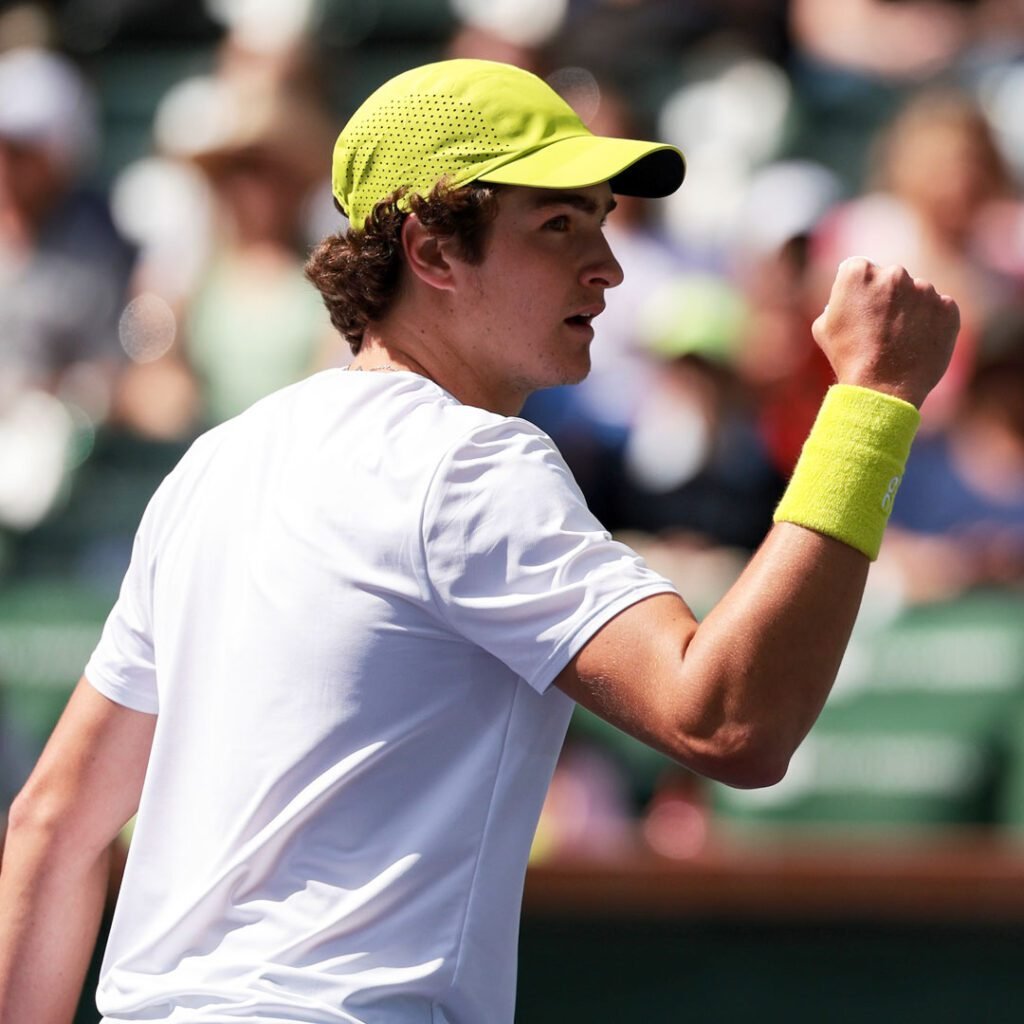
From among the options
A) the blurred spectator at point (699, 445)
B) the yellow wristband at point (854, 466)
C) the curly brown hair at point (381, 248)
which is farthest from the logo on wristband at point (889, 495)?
the blurred spectator at point (699, 445)

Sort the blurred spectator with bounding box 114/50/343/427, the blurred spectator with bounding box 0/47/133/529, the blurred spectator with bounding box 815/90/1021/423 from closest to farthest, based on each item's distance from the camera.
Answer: the blurred spectator with bounding box 815/90/1021/423 < the blurred spectator with bounding box 114/50/343/427 < the blurred spectator with bounding box 0/47/133/529

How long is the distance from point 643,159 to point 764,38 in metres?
5.18

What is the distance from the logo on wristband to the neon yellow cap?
1.42 feet

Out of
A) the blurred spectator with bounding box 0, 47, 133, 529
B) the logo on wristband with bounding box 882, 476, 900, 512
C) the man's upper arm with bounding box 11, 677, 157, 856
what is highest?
the logo on wristband with bounding box 882, 476, 900, 512

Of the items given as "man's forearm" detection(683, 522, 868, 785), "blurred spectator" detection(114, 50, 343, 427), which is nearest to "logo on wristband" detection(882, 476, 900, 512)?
"man's forearm" detection(683, 522, 868, 785)

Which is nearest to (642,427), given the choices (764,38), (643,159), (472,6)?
(764,38)

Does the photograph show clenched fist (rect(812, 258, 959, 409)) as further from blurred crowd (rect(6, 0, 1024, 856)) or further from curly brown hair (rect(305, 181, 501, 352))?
blurred crowd (rect(6, 0, 1024, 856))

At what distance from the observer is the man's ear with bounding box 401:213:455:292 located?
208 centimetres

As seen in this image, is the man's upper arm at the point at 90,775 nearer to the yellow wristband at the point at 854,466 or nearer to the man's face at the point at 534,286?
the man's face at the point at 534,286

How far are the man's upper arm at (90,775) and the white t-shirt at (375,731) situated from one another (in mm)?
211

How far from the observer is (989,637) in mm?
4996

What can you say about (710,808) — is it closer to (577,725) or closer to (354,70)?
(577,725)

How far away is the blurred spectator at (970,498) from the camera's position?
17.1 ft

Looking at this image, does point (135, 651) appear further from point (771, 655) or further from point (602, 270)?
point (771, 655)
